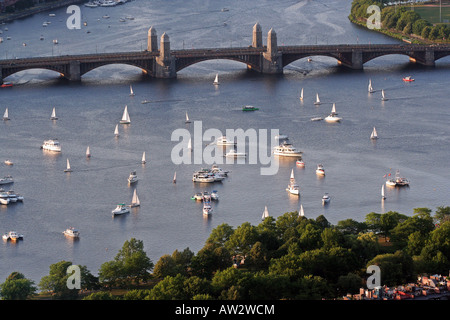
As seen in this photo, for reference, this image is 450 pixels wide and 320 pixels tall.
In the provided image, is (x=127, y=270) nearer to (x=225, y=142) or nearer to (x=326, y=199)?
(x=326, y=199)

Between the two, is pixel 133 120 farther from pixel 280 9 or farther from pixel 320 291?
pixel 280 9

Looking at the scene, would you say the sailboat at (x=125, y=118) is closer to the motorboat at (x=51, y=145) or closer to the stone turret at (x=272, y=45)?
the motorboat at (x=51, y=145)

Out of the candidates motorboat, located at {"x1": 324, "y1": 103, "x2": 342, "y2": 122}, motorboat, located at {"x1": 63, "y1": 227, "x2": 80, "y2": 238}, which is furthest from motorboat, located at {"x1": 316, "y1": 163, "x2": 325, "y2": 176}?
motorboat, located at {"x1": 63, "y1": 227, "x2": 80, "y2": 238}

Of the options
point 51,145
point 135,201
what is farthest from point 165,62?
point 135,201

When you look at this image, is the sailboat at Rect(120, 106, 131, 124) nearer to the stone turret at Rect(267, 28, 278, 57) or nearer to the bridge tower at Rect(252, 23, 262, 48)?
the stone turret at Rect(267, 28, 278, 57)

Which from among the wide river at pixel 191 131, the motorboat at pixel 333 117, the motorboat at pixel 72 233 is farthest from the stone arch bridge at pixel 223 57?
the motorboat at pixel 72 233

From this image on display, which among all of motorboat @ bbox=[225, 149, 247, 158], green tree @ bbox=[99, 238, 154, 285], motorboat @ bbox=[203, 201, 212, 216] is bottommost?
green tree @ bbox=[99, 238, 154, 285]
